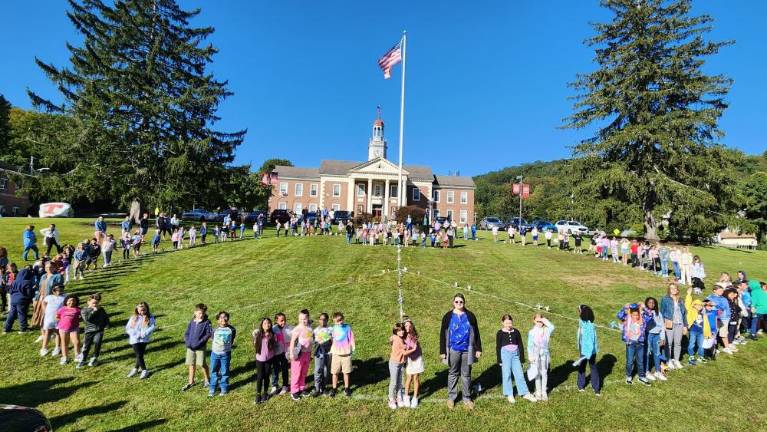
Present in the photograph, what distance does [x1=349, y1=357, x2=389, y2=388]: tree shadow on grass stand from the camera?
A: 823cm

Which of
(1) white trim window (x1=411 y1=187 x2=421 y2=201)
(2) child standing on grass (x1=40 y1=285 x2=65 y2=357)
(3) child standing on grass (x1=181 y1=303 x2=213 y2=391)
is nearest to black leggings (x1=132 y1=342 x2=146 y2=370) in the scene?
(3) child standing on grass (x1=181 y1=303 x2=213 y2=391)

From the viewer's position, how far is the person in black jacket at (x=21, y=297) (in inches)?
418

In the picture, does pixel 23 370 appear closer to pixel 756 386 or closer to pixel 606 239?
pixel 756 386

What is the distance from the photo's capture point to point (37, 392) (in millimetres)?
7602

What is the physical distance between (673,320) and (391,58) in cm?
2056

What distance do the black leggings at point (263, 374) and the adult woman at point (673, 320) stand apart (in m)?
8.16

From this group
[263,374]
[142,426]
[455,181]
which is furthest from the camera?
[455,181]

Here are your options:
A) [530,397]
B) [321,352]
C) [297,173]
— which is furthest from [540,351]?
[297,173]

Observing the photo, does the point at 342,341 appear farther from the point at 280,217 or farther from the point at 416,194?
the point at 416,194

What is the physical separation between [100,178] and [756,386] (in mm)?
35176

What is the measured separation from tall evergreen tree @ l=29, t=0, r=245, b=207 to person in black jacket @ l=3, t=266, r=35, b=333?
63.6ft

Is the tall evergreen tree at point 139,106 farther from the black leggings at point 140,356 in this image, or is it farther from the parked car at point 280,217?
the black leggings at point 140,356

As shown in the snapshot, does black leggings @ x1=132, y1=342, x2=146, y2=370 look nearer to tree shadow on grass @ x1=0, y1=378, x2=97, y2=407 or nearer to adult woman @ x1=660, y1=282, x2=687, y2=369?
tree shadow on grass @ x1=0, y1=378, x2=97, y2=407

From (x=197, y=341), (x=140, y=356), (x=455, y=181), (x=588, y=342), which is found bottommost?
(x=140, y=356)
